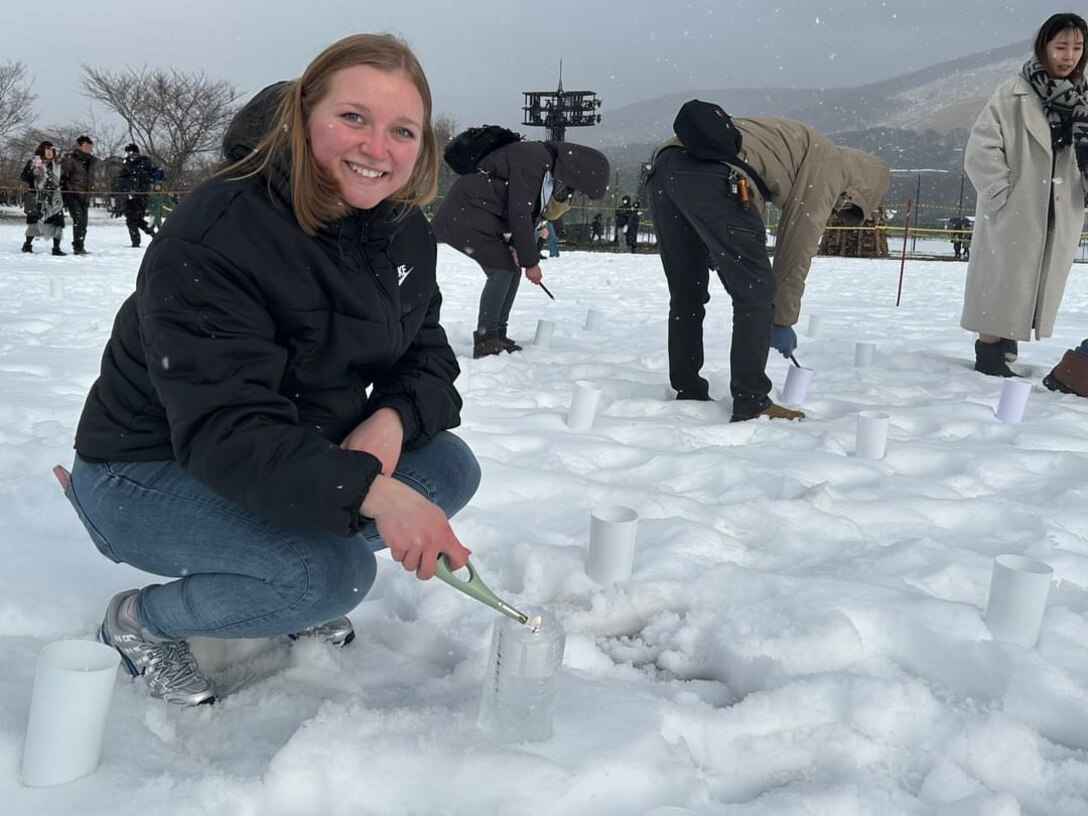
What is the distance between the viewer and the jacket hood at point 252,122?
71.3 inches

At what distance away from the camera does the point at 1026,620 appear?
7.19 ft

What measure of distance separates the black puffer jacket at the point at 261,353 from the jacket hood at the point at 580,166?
3945 mm

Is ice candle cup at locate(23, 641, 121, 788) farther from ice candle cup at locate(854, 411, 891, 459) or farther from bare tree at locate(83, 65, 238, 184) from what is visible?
bare tree at locate(83, 65, 238, 184)

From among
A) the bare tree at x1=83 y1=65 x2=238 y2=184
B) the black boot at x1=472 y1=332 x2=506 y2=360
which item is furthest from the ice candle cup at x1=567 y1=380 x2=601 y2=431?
the bare tree at x1=83 y1=65 x2=238 y2=184

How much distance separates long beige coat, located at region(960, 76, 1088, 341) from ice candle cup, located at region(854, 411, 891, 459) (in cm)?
234

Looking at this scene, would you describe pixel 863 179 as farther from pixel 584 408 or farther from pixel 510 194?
pixel 510 194

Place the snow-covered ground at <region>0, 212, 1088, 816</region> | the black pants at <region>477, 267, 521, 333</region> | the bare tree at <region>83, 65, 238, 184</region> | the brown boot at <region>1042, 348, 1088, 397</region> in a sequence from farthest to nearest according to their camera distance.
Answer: the bare tree at <region>83, 65, 238, 184</region>
the black pants at <region>477, 267, 521, 333</region>
the brown boot at <region>1042, 348, 1088, 397</region>
the snow-covered ground at <region>0, 212, 1088, 816</region>

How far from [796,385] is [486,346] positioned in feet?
6.90

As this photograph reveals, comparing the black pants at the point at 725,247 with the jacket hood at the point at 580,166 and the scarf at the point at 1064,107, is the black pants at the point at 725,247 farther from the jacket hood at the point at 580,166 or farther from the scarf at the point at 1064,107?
the scarf at the point at 1064,107

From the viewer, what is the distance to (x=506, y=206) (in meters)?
5.98

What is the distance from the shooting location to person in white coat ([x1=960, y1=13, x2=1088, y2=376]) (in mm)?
5191

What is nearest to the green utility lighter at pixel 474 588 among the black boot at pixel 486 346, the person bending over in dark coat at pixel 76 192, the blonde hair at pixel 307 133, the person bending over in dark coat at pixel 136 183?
the blonde hair at pixel 307 133

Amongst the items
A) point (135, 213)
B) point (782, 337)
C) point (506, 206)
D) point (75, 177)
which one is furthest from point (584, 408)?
point (135, 213)

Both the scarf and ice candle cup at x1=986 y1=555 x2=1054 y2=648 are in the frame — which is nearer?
ice candle cup at x1=986 y1=555 x2=1054 y2=648
